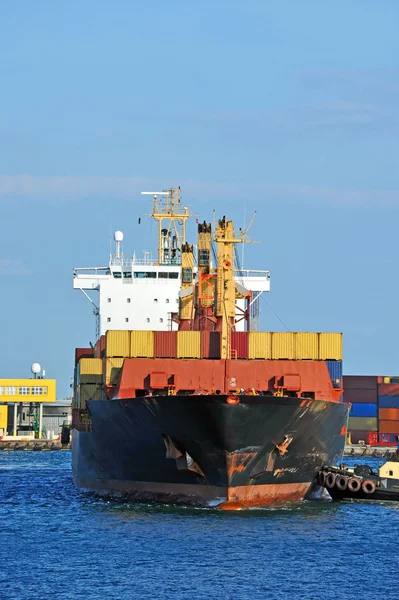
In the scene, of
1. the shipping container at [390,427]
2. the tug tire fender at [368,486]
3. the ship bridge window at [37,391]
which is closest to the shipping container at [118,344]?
the tug tire fender at [368,486]

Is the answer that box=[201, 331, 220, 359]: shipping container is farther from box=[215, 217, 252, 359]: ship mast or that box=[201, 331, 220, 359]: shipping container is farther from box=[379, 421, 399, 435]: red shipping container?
box=[379, 421, 399, 435]: red shipping container

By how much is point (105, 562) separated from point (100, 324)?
31.4 metres

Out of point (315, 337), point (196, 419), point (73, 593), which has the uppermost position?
point (315, 337)

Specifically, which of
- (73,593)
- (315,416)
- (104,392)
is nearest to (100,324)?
(104,392)

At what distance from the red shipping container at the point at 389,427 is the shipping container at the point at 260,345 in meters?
65.3

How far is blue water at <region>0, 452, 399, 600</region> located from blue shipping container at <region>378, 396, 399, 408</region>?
63235 millimetres

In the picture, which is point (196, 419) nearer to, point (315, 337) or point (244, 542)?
point (244, 542)

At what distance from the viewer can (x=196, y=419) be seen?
40.7m

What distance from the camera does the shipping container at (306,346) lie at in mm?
47781

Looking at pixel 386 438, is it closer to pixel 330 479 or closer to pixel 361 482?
pixel 361 482

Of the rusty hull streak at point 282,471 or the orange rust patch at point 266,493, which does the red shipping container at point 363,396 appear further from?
the rusty hull streak at point 282,471

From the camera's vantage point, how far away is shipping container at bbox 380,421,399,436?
362 feet

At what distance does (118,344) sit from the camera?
158ft

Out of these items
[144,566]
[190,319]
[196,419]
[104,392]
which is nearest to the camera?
[144,566]
